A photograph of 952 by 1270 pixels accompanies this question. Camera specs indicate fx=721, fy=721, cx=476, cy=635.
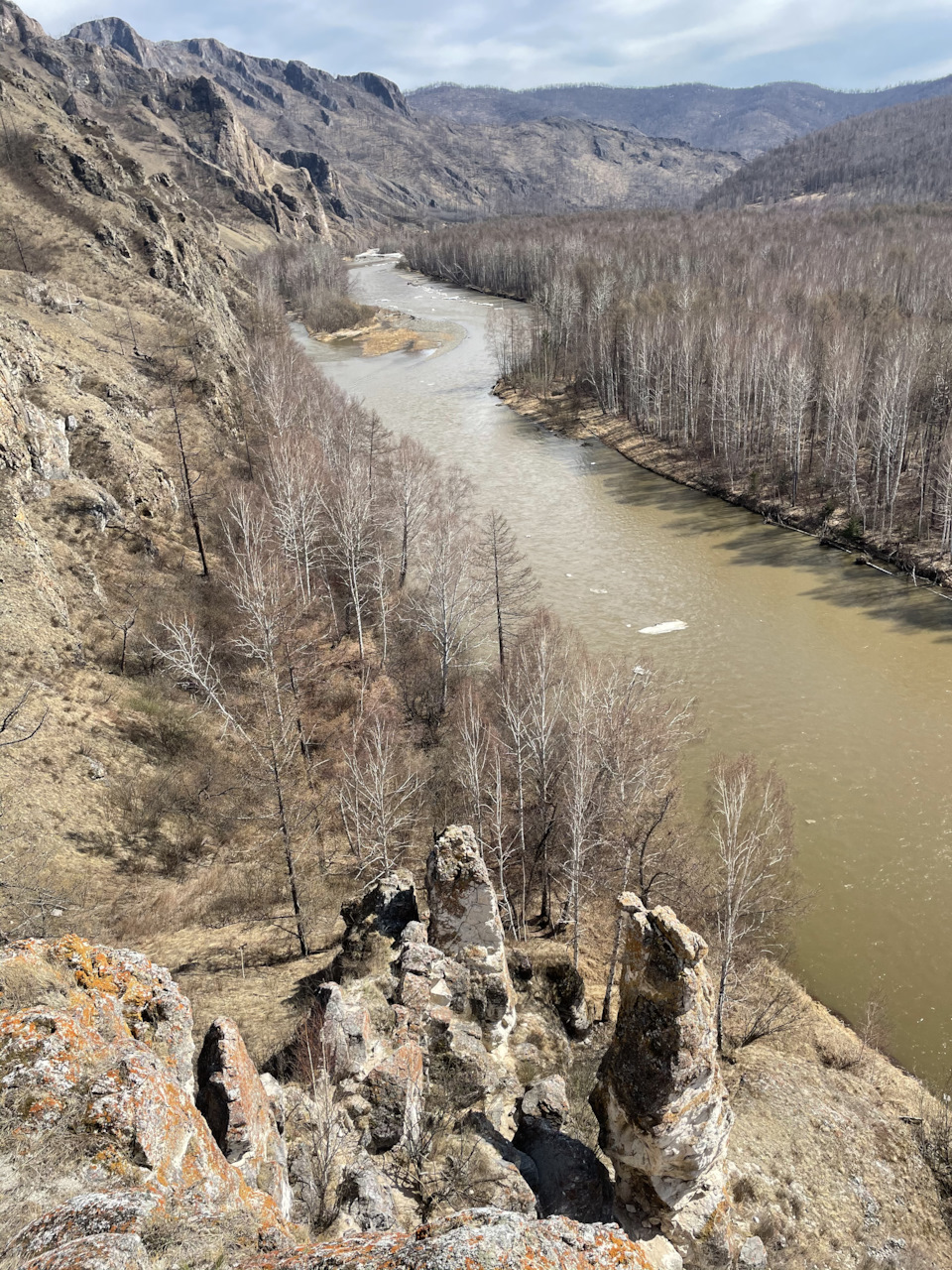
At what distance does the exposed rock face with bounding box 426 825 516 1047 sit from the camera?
50.6 feet

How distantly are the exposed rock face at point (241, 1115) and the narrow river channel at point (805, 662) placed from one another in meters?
18.6

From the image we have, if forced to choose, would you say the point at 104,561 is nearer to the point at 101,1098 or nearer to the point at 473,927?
the point at 473,927

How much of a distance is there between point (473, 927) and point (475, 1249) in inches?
403

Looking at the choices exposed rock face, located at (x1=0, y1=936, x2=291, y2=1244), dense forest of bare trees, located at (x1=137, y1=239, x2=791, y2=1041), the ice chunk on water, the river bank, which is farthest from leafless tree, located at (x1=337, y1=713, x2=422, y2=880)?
the river bank

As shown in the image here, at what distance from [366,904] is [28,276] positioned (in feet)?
178

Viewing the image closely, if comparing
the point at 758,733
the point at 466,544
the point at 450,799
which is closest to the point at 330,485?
the point at 466,544

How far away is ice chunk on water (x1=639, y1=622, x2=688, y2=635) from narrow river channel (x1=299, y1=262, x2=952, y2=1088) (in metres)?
0.39

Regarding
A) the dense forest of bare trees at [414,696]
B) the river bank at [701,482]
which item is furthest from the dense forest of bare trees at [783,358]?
the dense forest of bare trees at [414,696]

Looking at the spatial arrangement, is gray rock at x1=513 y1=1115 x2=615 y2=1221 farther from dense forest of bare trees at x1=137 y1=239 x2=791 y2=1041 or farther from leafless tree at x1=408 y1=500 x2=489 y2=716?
leafless tree at x1=408 y1=500 x2=489 y2=716

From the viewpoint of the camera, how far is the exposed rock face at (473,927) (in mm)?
15422

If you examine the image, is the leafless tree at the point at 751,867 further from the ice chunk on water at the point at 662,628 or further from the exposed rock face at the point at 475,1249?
the ice chunk on water at the point at 662,628

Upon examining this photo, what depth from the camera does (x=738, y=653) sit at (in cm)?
3866

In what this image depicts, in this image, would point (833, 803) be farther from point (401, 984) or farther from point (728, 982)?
point (401, 984)

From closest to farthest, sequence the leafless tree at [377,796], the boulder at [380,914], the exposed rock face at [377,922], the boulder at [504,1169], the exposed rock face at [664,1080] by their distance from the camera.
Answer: the boulder at [504,1169] → the exposed rock face at [664,1080] → the exposed rock face at [377,922] → the boulder at [380,914] → the leafless tree at [377,796]
